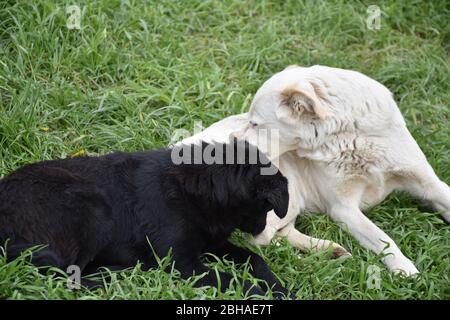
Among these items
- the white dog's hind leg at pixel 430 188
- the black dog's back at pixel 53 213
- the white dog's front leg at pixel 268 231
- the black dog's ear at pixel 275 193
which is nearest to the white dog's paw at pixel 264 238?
the white dog's front leg at pixel 268 231

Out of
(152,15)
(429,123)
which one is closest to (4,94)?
(152,15)

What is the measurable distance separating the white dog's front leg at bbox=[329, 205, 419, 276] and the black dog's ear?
798mm

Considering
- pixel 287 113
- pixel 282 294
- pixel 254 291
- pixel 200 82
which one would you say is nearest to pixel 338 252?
pixel 282 294

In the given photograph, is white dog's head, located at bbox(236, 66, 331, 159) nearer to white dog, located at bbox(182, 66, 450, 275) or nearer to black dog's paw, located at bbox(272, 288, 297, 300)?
white dog, located at bbox(182, 66, 450, 275)

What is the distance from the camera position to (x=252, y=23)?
7.39 m

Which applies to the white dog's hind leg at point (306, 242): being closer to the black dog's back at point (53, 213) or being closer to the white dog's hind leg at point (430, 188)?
the white dog's hind leg at point (430, 188)

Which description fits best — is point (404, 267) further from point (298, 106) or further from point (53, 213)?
point (53, 213)

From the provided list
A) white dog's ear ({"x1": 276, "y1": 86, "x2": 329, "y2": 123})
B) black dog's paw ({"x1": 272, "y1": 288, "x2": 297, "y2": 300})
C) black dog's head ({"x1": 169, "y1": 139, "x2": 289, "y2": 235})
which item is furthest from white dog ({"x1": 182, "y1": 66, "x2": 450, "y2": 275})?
black dog's paw ({"x1": 272, "y1": 288, "x2": 297, "y2": 300})

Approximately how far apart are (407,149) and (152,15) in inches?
118

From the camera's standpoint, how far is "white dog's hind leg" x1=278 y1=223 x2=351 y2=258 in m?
4.86

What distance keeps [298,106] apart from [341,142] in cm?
40

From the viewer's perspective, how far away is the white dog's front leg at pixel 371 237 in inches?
186

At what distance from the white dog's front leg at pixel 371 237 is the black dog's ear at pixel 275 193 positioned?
2.62ft

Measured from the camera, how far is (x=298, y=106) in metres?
5.01
